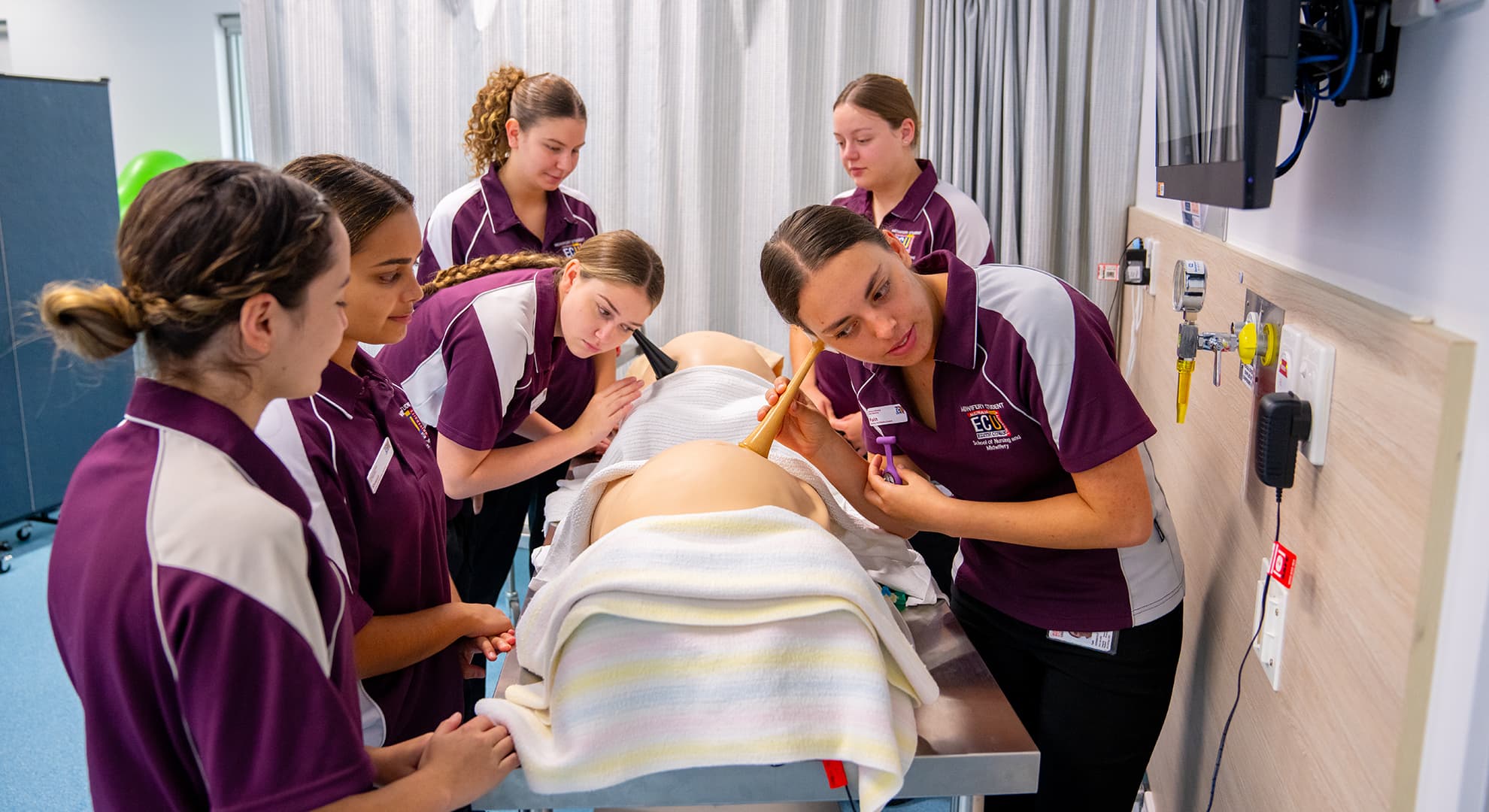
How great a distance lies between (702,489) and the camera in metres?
1.35

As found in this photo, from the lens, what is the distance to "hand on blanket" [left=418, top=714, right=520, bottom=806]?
99cm

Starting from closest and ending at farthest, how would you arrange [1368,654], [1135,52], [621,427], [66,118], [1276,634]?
[1368,654] → [1276,634] → [621,427] → [1135,52] → [66,118]

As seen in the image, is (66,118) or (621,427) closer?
(621,427)

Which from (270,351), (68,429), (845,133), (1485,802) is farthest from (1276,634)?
(68,429)

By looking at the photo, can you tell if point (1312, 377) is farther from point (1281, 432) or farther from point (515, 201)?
point (515, 201)

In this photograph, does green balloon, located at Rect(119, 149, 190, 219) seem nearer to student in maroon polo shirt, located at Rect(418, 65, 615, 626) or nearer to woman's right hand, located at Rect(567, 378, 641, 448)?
student in maroon polo shirt, located at Rect(418, 65, 615, 626)

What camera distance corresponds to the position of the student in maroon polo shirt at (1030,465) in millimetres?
1282

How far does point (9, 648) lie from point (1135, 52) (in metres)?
3.72

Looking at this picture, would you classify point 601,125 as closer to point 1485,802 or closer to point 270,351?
point 270,351

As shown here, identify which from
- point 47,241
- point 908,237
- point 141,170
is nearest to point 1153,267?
point 908,237

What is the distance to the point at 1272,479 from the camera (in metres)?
1.15

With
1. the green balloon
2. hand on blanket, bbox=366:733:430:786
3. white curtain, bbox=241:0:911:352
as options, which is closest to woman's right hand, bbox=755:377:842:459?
hand on blanket, bbox=366:733:430:786

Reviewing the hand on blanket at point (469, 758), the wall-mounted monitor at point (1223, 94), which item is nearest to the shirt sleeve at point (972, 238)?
the wall-mounted monitor at point (1223, 94)

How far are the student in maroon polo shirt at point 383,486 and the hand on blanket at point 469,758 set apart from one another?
6.5 inches
